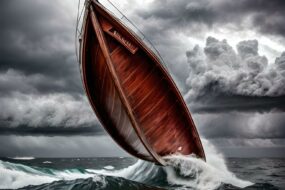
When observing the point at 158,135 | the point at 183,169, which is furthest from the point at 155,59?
the point at 183,169

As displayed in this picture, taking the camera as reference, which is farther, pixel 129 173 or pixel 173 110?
pixel 129 173

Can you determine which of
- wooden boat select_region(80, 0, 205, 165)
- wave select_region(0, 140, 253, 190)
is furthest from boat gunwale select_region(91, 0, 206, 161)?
wave select_region(0, 140, 253, 190)

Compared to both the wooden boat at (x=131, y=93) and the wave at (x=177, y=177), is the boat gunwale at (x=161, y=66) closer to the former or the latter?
the wooden boat at (x=131, y=93)

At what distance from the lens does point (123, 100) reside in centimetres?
1675

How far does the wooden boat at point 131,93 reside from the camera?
17.5 m

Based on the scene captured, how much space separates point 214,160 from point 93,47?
1282 centimetres

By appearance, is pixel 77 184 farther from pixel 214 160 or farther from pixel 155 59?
pixel 214 160

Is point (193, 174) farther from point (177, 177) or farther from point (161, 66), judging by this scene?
point (161, 66)

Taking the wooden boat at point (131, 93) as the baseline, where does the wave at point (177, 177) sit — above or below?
below

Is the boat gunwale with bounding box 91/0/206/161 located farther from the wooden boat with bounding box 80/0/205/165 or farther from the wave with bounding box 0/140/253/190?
the wave with bounding box 0/140/253/190

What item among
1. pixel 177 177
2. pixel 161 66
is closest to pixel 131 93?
pixel 161 66

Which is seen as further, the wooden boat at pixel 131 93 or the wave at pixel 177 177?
the wave at pixel 177 177

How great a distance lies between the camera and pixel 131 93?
18.6 metres

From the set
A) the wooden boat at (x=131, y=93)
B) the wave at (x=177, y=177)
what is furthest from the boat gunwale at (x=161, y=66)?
the wave at (x=177, y=177)
